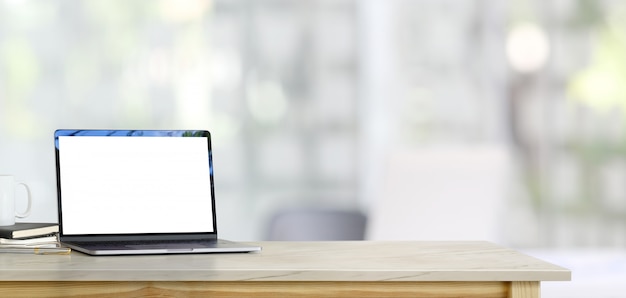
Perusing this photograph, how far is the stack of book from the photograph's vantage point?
1.77 meters

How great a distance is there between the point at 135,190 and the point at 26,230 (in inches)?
8.9

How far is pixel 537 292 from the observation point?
1.58 meters

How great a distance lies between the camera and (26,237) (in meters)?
1.80

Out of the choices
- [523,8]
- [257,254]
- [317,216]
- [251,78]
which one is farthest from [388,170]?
[257,254]

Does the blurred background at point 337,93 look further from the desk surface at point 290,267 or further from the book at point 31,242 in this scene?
the desk surface at point 290,267

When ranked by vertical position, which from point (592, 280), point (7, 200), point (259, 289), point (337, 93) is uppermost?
point (337, 93)

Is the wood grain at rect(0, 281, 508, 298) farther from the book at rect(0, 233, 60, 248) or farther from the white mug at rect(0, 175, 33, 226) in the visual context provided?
the white mug at rect(0, 175, 33, 226)

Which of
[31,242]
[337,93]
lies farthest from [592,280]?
[337,93]

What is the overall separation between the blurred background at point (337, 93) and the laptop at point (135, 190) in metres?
2.91

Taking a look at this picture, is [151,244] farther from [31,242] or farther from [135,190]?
[31,242]

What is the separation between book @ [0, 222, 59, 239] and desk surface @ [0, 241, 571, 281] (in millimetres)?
64

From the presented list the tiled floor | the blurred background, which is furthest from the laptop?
the blurred background

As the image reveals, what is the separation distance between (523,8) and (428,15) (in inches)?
20.5

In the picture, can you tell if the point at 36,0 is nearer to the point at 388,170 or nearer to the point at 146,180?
the point at 388,170
